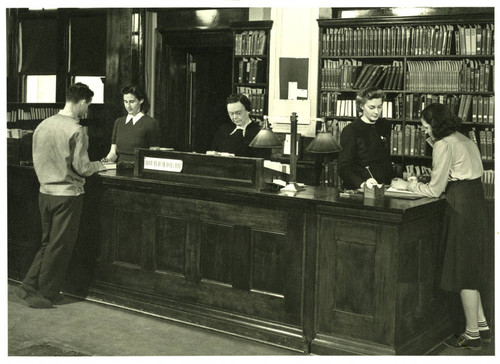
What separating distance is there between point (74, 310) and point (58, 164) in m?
0.98

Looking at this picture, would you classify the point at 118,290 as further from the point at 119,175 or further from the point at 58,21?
the point at 58,21

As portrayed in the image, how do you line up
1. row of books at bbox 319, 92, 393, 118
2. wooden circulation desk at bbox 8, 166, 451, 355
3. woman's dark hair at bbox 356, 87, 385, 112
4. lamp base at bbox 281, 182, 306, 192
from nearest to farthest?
wooden circulation desk at bbox 8, 166, 451, 355 < lamp base at bbox 281, 182, 306, 192 < woman's dark hair at bbox 356, 87, 385, 112 < row of books at bbox 319, 92, 393, 118

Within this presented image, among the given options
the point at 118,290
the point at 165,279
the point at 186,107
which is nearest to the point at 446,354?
the point at 165,279

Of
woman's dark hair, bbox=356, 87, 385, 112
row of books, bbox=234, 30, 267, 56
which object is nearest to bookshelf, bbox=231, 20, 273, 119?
row of books, bbox=234, 30, 267, 56

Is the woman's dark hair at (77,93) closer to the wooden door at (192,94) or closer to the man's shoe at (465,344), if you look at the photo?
the man's shoe at (465,344)

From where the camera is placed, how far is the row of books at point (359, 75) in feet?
22.1

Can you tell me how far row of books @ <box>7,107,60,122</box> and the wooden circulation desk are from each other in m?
3.99

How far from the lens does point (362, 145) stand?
15.6ft

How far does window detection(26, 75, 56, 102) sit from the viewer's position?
8773mm

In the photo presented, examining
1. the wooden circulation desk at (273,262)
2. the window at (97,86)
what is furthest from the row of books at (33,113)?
the wooden circulation desk at (273,262)

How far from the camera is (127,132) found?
19.2 ft

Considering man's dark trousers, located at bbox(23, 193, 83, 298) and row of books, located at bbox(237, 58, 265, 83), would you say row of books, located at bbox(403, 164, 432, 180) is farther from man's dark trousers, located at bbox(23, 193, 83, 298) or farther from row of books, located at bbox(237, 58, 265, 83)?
man's dark trousers, located at bbox(23, 193, 83, 298)

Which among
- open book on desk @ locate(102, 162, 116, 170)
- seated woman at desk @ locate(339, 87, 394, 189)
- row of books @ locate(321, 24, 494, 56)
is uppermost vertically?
row of books @ locate(321, 24, 494, 56)

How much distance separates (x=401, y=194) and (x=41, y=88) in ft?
19.1
